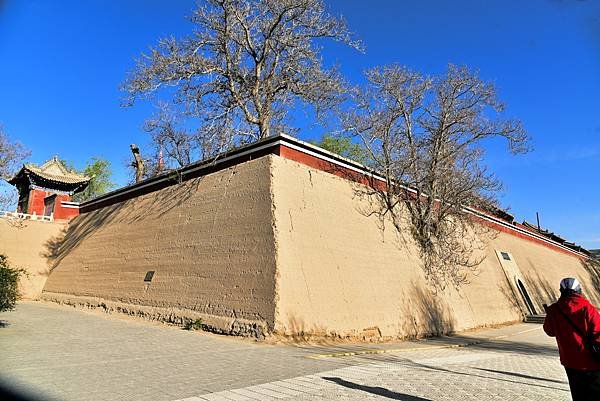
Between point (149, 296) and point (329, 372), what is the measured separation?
839 cm

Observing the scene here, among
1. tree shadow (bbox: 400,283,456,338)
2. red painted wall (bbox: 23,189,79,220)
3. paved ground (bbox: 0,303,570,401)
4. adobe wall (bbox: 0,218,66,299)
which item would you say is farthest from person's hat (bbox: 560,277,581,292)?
red painted wall (bbox: 23,189,79,220)

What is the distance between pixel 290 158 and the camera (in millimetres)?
11609

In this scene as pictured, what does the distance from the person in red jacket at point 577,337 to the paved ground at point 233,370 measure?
53.8 inches

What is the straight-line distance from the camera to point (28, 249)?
19922 mm

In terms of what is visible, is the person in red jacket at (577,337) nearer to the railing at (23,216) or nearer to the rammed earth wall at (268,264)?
the rammed earth wall at (268,264)

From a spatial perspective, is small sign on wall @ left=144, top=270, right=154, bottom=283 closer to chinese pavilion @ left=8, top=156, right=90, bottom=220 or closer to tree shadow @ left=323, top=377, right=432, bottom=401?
tree shadow @ left=323, top=377, right=432, bottom=401

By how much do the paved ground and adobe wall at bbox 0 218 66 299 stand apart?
37.3ft

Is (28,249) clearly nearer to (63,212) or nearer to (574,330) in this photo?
(63,212)

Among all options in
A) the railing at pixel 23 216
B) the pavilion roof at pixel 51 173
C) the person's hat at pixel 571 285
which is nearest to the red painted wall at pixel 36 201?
the pavilion roof at pixel 51 173

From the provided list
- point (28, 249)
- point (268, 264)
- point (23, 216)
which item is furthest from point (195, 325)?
point (23, 216)

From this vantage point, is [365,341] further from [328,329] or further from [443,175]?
[443,175]

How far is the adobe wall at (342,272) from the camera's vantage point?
9625 mm

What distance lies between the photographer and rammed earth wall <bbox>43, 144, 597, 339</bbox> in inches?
379

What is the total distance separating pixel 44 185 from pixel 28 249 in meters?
6.26
